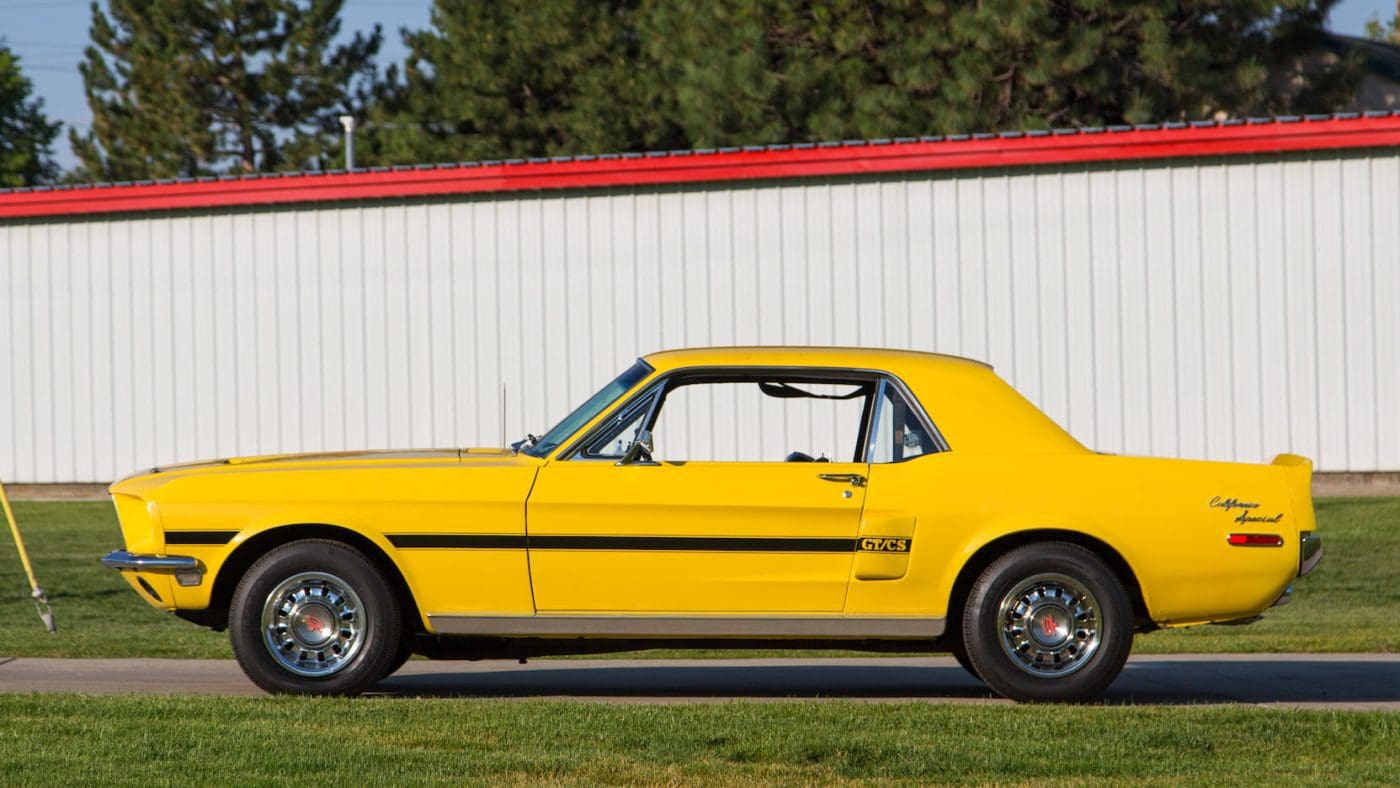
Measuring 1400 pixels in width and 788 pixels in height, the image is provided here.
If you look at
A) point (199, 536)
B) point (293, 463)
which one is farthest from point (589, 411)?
point (199, 536)

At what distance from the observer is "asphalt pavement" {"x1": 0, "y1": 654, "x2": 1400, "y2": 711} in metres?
8.84

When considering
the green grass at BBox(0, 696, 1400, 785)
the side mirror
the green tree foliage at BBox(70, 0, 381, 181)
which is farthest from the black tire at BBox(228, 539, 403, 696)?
the green tree foliage at BBox(70, 0, 381, 181)

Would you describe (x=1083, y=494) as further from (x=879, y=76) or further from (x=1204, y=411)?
(x=879, y=76)

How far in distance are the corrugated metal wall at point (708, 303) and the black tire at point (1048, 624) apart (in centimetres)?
1061

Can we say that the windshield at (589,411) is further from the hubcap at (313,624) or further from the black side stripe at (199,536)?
the black side stripe at (199,536)

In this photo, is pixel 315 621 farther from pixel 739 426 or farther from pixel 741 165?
pixel 741 165

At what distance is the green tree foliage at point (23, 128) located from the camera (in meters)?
67.9

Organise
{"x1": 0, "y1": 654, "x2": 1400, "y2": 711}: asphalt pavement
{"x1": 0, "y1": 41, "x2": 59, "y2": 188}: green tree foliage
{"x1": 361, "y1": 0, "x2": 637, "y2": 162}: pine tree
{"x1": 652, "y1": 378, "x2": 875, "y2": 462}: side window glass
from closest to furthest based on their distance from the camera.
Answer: {"x1": 0, "y1": 654, "x2": 1400, "y2": 711}: asphalt pavement, {"x1": 652, "y1": 378, "x2": 875, "y2": 462}: side window glass, {"x1": 361, "y1": 0, "x2": 637, "y2": 162}: pine tree, {"x1": 0, "y1": 41, "x2": 59, "y2": 188}: green tree foliage

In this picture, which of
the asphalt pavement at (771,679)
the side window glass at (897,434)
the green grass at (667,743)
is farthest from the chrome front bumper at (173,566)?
the side window glass at (897,434)

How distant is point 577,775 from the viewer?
6465 mm

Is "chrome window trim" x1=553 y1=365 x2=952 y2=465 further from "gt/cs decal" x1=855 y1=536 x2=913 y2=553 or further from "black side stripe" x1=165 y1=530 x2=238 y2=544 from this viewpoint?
"black side stripe" x1=165 y1=530 x2=238 y2=544

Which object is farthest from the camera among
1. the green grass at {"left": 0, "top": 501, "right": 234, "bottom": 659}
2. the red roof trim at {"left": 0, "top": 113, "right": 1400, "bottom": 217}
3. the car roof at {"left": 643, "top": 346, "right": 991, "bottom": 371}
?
the red roof trim at {"left": 0, "top": 113, "right": 1400, "bottom": 217}

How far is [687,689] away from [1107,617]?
214 cm

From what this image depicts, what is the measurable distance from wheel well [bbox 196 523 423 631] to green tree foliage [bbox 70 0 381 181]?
4471 cm
